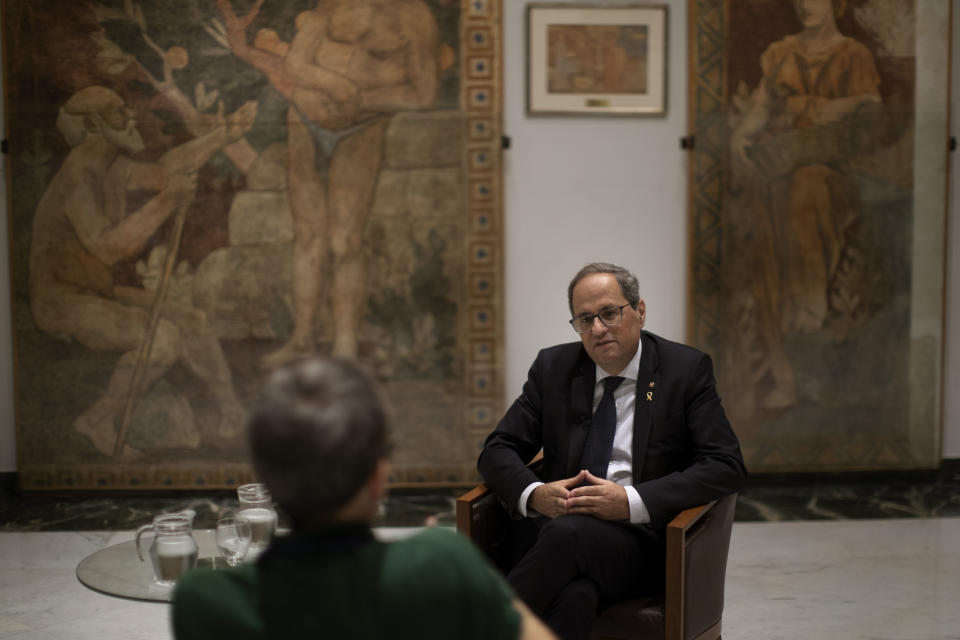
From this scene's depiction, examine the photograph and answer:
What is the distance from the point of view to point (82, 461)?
5.88m

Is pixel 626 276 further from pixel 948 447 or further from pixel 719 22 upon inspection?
pixel 948 447

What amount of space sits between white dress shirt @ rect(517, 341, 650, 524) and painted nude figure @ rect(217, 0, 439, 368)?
2696 millimetres

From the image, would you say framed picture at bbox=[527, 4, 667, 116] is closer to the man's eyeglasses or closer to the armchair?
the man's eyeglasses

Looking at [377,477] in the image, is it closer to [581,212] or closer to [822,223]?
[581,212]

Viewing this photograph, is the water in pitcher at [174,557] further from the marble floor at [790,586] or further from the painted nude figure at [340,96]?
the painted nude figure at [340,96]

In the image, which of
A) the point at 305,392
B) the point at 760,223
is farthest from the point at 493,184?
the point at 305,392

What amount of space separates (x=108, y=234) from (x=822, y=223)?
4.24 meters

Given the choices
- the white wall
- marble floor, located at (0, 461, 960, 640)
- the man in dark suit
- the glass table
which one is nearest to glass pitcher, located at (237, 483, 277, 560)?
the glass table

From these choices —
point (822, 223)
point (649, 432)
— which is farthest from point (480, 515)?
Result: point (822, 223)

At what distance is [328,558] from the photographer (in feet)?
4.54

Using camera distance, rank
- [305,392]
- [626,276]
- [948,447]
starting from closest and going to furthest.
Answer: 1. [305,392]
2. [626,276]
3. [948,447]

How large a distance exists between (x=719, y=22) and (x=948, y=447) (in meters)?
3.01

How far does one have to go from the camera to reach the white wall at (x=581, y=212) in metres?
5.91

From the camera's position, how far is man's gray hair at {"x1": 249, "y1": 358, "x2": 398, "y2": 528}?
53.9 inches
